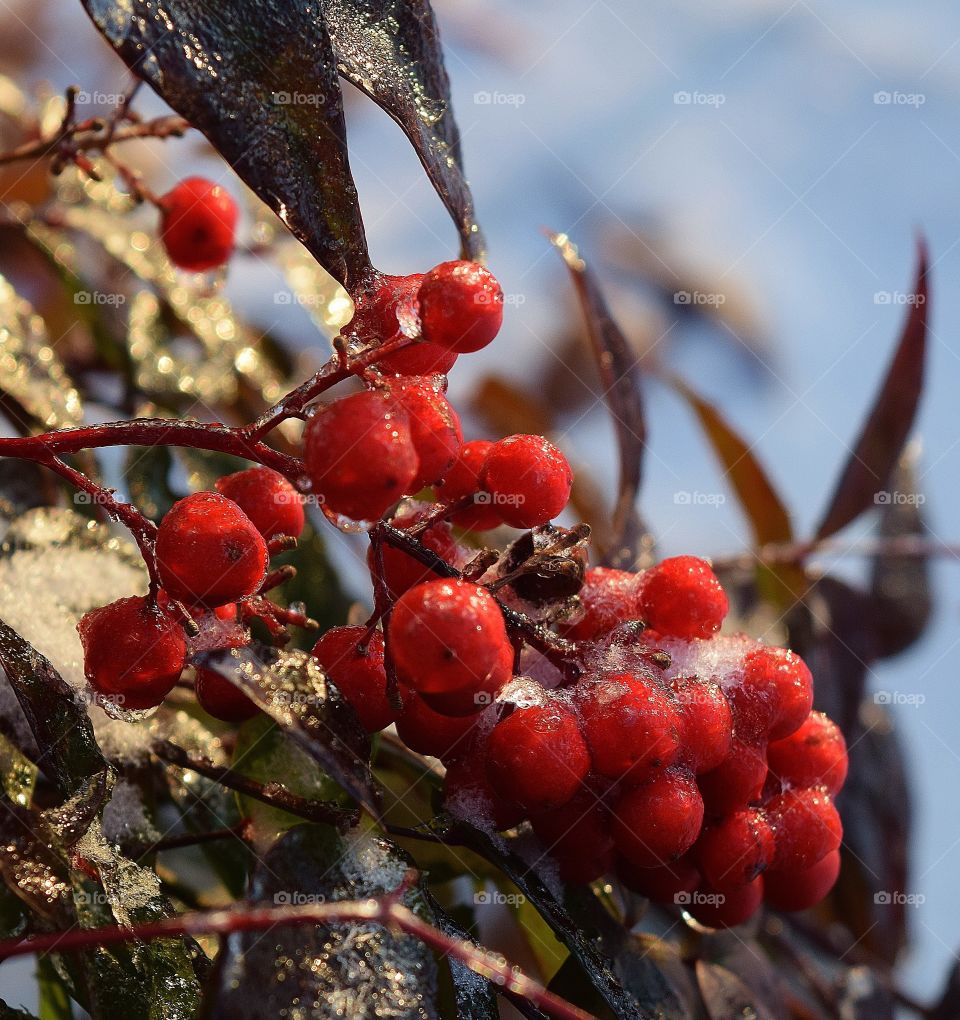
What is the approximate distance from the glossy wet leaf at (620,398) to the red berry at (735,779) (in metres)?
0.25

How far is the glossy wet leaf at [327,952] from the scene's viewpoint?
0.38m

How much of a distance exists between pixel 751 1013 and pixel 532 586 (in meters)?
0.41

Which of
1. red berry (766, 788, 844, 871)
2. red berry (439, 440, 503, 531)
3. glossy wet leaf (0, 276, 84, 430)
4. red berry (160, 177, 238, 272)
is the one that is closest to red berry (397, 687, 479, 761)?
red berry (439, 440, 503, 531)

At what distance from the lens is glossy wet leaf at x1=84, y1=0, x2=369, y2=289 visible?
1.35 ft

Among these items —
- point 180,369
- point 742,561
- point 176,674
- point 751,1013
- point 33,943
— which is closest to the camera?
point 33,943

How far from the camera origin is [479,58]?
67.6 inches

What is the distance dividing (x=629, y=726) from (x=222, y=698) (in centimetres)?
23

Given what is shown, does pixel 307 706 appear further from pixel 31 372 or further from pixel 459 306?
pixel 31 372

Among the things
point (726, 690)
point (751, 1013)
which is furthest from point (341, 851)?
point (751, 1013)

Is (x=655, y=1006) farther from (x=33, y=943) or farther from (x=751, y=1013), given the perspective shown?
(x=33, y=943)

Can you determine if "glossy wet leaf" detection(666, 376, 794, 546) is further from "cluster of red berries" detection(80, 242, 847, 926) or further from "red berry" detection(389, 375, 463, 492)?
"red berry" detection(389, 375, 463, 492)

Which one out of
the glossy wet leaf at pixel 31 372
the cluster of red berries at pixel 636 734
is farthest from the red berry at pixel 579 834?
the glossy wet leaf at pixel 31 372

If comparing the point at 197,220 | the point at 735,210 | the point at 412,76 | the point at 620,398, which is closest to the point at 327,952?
the point at 412,76

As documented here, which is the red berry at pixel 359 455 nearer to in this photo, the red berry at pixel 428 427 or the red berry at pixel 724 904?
the red berry at pixel 428 427
